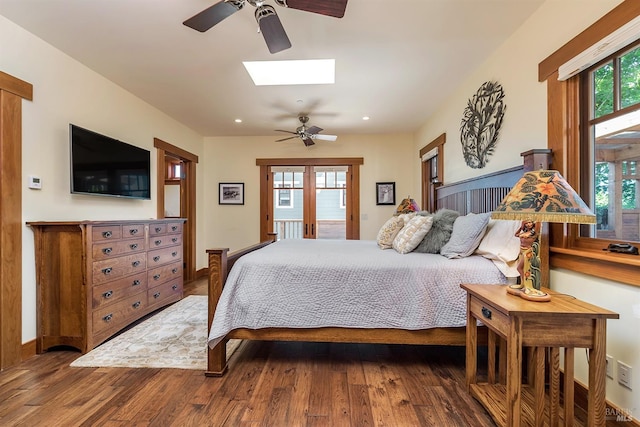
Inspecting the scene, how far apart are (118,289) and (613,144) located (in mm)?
3820

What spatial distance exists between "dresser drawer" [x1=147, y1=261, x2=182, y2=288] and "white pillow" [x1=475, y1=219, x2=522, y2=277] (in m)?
3.20

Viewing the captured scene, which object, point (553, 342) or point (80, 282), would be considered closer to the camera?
point (553, 342)

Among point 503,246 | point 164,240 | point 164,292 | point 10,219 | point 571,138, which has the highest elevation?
point 571,138

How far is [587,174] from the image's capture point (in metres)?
1.69

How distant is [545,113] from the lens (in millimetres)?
1917

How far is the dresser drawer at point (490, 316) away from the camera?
1.32 meters

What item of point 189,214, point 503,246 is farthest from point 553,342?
point 189,214

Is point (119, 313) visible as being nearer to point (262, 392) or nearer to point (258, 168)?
point (262, 392)

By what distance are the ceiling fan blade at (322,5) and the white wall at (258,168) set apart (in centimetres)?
351

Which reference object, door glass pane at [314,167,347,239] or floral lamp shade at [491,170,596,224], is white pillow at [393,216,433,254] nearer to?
floral lamp shade at [491,170,596,224]

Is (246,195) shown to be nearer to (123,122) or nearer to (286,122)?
(286,122)

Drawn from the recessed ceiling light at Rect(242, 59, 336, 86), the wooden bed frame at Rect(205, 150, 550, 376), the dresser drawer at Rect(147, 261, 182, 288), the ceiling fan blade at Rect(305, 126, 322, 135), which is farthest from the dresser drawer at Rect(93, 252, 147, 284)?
the ceiling fan blade at Rect(305, 126, 322, 135)

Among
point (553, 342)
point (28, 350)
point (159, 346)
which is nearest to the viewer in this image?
point (553, 342)

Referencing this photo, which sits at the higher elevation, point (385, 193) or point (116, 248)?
point (385, 193)
